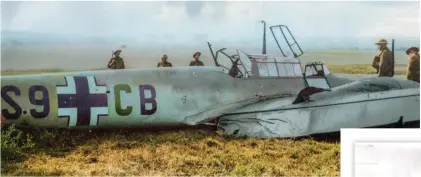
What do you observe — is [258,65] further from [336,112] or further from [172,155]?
[172,155]

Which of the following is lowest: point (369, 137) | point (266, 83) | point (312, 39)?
point (369, 137)

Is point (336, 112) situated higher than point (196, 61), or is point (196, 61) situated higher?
Result: point (196, 61)

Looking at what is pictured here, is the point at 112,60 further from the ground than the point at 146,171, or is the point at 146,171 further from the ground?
the point at 112,60

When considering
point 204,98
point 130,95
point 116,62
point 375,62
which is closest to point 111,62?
point 116,62

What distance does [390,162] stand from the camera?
3.52 m

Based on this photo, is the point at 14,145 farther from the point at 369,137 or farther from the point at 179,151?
the point at 369,137

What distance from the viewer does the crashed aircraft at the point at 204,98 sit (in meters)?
3.65

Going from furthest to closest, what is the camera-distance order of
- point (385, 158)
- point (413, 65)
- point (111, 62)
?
1. point (413, 65)
2. point (111, 62)
3. point (385, 158)

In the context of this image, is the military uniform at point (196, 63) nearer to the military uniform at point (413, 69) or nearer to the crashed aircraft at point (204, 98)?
the crashed aircraft at point (204, 98)

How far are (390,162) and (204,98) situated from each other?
3.98 feet

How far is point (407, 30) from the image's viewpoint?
150 inches

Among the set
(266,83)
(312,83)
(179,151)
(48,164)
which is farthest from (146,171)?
(312,83)

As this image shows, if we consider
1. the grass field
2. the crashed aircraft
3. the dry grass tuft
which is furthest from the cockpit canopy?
the dry grass tuft

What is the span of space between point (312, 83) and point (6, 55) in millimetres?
1945
